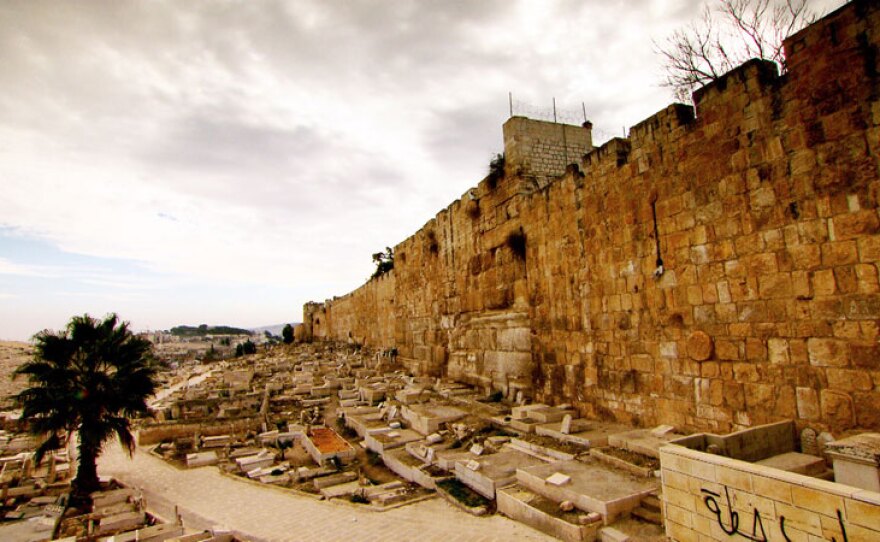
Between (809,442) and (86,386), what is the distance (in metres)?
10.6

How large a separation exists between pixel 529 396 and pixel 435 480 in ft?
13.2

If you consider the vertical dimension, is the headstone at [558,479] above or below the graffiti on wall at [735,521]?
below

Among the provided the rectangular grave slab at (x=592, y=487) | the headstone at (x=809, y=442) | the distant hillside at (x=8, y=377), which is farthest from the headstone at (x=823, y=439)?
the distant hillside at (x=8, y=377)

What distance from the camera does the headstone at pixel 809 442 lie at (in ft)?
15.6

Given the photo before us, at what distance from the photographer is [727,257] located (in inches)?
228

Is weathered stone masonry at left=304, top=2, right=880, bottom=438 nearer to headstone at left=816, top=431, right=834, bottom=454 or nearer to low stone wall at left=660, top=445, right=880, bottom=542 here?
headstone at left=816, top=431, right=834, bottom=454

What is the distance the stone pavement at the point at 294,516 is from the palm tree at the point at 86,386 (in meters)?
1.09

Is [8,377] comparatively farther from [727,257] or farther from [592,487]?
[727,257]

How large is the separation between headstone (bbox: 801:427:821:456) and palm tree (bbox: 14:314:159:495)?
10048mm

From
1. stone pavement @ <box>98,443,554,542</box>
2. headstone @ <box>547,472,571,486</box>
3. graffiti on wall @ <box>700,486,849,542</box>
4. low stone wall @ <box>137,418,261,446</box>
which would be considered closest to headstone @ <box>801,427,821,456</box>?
graffiti on wall @ <box>700,486,849,542</box>

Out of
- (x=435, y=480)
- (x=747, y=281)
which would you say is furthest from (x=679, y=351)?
(x=435, y=480)

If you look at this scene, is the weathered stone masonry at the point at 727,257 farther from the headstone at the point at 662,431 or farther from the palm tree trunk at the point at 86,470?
the palm tree trunk at the point at 86,470

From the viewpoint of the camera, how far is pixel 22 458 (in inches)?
419

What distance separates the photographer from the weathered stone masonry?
15.0 ft
